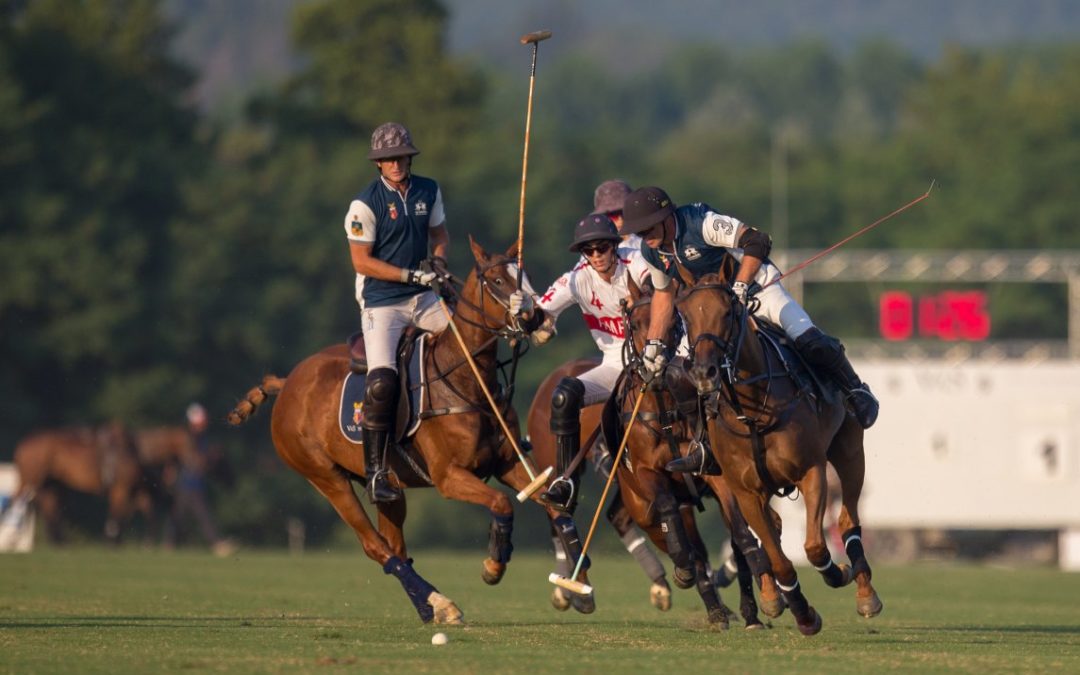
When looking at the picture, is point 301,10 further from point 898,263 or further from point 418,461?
point 418,461

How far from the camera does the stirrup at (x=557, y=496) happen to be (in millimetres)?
13500

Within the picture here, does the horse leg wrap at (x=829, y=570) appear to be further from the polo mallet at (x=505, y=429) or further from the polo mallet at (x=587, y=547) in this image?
the polo mallet at (x=505, y=429)

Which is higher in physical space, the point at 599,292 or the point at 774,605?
the point at 599,292

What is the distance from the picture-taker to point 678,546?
43.7ft

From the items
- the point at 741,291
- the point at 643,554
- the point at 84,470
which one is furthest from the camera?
the point at 84,470

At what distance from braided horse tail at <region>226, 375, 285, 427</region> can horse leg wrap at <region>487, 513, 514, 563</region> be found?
2.90m

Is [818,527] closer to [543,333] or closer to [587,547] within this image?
[587,547]

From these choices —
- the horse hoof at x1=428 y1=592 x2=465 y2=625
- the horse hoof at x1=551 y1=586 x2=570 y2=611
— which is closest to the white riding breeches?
the horse hoof at x1=428 y1=592 x2=465 y2=625

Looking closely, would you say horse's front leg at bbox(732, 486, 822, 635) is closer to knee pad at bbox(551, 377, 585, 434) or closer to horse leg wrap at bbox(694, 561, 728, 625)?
horse leg wrap at bbox(694, 561, 728, 625)

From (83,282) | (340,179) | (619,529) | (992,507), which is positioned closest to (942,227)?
(340,179)

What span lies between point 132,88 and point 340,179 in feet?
19.3

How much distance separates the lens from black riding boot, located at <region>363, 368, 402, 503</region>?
13789 millimetres

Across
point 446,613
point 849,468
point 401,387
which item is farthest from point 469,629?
point 849,468

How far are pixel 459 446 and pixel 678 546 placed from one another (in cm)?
157
